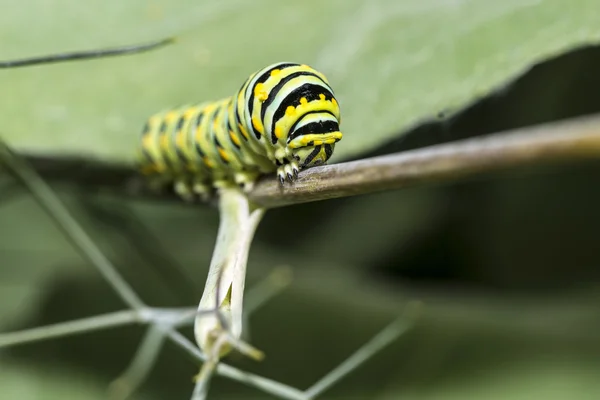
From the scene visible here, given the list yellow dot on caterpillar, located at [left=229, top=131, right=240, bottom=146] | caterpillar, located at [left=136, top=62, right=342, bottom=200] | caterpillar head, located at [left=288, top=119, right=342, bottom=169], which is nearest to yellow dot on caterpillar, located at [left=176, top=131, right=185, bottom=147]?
caterpillar, located at [left=136, top=62, right=342, bottom=200]

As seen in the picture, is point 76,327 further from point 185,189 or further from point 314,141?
point 314,141

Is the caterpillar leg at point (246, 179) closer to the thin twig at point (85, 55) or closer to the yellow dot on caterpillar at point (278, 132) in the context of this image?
the yellow dot on caterpillar at point (278, 132)

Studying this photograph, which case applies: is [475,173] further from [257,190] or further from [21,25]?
[21,25]

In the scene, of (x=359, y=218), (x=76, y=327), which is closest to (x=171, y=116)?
(x=76, y=327)

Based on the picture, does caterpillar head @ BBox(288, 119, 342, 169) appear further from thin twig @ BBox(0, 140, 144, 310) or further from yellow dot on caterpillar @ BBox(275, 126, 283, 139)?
thin twig @ BBox(0, 140, 144, 310)

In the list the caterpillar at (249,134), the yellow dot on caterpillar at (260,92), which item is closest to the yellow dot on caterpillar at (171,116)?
the caterpillar at (249,134)

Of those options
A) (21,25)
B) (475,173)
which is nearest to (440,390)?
(475,173)
